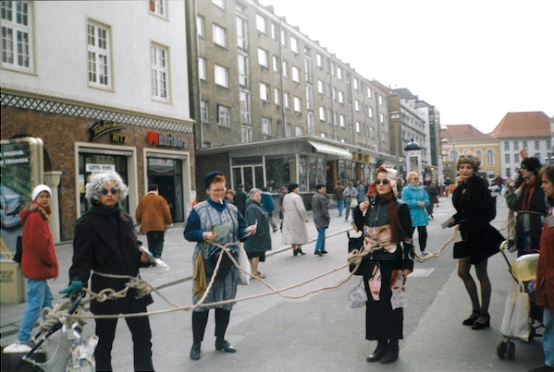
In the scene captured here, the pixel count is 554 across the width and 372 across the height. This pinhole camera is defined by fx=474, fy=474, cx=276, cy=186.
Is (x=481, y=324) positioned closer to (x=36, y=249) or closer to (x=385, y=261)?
(x=385, y=261)

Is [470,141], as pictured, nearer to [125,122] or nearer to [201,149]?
[201,149]

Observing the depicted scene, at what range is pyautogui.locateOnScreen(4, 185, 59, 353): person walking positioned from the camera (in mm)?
5102

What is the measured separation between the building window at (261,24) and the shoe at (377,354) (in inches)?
1268

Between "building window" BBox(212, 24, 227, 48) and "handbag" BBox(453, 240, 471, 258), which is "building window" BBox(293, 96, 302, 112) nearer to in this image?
"building window" BBox(212, 24, 227, 48)

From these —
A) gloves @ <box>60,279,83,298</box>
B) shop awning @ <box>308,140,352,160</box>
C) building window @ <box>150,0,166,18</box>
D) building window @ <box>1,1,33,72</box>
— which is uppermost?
shop awning @ <box>308,140,352,160</box>

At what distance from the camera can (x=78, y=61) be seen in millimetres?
2635

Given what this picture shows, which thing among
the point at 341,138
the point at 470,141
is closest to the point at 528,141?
the point at 470,141

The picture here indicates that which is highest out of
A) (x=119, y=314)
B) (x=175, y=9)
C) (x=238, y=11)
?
(x=238, y=11)

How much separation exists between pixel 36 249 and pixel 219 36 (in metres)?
Answer: 26.7

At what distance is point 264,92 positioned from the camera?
3497cm

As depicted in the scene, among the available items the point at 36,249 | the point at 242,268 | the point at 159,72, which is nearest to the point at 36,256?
the point at 36,249

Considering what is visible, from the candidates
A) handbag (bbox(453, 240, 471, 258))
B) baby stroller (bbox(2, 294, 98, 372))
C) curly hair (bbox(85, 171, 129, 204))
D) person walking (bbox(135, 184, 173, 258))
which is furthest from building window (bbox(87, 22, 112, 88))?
person walking (bbox(135, 184, 173, 258))

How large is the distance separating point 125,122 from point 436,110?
96121mm

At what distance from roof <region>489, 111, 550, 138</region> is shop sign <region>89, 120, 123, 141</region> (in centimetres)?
9312
